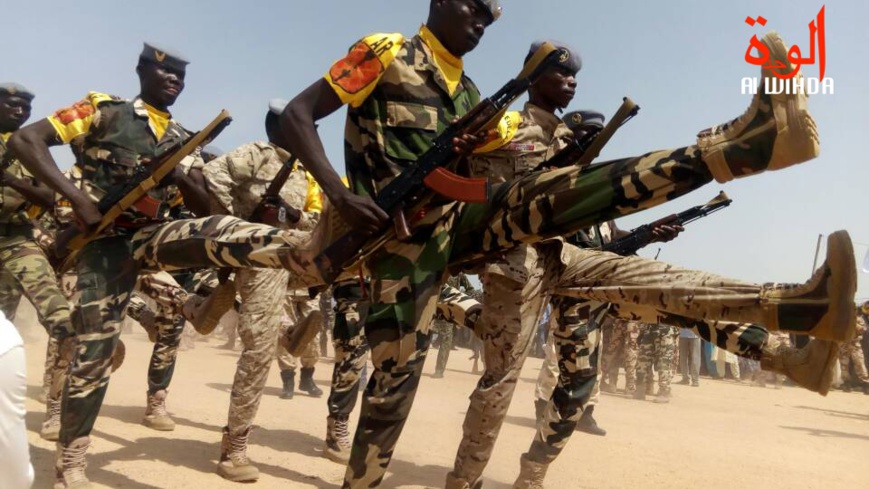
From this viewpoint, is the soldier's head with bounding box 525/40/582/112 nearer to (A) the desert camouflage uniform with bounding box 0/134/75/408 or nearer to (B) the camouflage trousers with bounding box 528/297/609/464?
(B) the camouflage trousers with bounding box 528/297/609/464

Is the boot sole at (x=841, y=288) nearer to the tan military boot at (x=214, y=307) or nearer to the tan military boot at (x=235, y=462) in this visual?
the tan military boot at (x=235, y=462)

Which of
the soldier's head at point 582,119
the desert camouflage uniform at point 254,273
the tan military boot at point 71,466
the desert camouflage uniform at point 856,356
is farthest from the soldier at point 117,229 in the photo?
the desert camouflage uniform at point 856,356

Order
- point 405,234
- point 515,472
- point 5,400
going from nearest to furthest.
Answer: point 5,400, point 405,234, point 515,472

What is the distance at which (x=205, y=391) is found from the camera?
28.5 feet

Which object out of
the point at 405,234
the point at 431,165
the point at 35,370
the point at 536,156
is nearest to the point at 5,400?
the point at 405,234

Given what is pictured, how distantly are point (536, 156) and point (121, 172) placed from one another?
2.72m

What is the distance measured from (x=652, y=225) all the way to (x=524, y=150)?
277 centimetres

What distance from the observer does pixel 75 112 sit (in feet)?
13.9

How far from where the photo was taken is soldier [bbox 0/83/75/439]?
210 inches

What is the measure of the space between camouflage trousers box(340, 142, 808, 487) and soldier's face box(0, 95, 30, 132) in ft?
17.0

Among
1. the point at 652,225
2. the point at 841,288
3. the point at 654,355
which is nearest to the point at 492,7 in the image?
the point at 841,288

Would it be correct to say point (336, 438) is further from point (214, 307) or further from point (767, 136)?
point (767, 136)

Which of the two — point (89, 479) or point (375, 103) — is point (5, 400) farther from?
point (89, 479)

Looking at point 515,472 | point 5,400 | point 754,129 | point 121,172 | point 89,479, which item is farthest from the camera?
point 515,472
